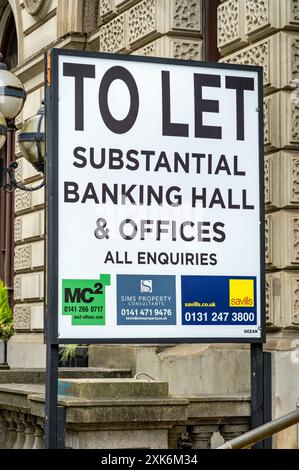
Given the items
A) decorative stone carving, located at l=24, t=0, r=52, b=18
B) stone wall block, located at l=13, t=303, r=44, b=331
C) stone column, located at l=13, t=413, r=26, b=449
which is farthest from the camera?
decorative stone carving, located at l=24, t=0, r=52, b=18

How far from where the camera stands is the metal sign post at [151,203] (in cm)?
642

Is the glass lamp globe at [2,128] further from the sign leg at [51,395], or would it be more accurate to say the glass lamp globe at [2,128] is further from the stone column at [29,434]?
the sign leg at [51,395]

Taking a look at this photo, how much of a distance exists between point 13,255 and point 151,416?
15.6m

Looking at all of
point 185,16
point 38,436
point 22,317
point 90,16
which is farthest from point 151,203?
point 22,317

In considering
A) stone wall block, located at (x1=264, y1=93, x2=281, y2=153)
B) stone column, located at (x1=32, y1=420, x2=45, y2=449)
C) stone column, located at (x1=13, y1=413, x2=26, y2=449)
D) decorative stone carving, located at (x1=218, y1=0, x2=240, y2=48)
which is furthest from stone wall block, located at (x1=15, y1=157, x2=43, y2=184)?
stone column, located at (x1=32, y1=420, x2=45, y2=449)

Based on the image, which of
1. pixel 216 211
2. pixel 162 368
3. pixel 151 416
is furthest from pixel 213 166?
pixel 162 368

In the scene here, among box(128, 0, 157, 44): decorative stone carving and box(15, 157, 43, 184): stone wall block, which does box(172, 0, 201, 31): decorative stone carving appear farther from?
box(15, 157, 43, 184): stone wall block

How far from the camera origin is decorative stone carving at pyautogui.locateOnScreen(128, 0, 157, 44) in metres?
14.1

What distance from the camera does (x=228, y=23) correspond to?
1215 centimetres

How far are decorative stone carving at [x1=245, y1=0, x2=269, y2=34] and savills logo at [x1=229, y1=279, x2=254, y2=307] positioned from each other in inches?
205

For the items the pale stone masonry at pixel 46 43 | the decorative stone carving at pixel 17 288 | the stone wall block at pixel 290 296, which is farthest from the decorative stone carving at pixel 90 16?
the stone wall block at pixel 290 296

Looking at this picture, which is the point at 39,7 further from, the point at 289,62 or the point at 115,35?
the point at 289,62

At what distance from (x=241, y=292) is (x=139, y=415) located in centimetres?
91
